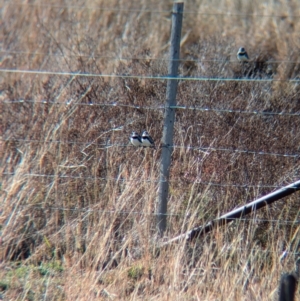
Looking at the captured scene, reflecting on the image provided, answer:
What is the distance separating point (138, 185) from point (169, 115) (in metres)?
0.63

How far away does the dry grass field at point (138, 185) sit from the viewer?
377 centimetres

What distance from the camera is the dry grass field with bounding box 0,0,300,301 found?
12.4 ft

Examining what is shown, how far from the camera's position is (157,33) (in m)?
9.87

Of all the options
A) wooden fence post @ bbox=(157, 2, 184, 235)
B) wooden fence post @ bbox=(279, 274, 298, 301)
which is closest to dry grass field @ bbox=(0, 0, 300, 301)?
wooden fence post @ bbox=(157, 2, 184, 235)

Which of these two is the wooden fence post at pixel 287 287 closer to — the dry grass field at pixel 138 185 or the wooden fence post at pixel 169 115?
the dry grass field at pixel 138 185

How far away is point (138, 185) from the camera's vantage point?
4.34m

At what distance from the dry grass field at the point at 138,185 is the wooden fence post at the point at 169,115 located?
0.30 feet

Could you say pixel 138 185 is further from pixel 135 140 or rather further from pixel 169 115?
pixel 169 115

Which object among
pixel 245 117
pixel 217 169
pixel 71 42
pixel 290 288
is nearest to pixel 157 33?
pixel 71 42

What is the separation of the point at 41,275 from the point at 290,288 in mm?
2112

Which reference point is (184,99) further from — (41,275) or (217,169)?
(41,275)

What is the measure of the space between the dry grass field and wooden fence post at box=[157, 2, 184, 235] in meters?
0.09

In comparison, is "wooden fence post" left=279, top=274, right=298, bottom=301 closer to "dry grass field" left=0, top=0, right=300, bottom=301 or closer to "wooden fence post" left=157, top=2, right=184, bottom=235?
"dry grass field" left=0, top=0, right=300, bottom=301

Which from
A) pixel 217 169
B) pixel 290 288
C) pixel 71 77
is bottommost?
pixel 290 288
